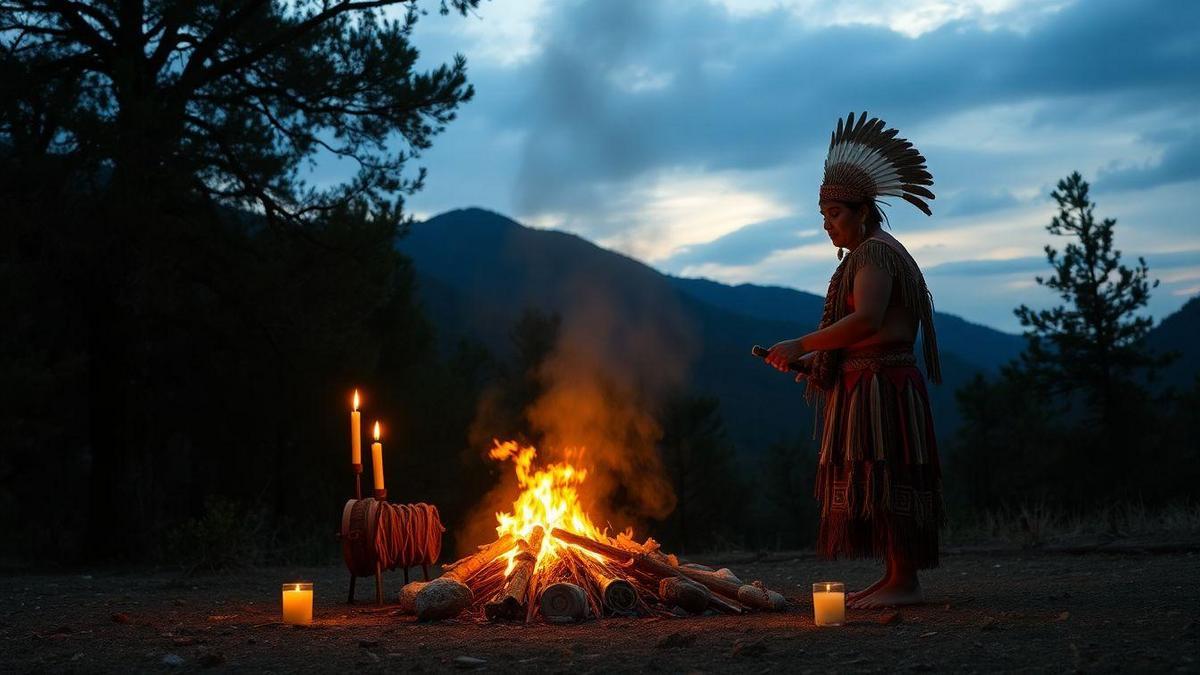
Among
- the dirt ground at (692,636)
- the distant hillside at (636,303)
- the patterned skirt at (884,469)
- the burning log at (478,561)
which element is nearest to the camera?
the dirt ground at (692,636)

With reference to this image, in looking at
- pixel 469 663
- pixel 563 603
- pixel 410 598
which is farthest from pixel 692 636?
pixel 410 598

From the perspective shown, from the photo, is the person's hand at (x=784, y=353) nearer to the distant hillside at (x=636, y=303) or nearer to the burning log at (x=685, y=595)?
the burning log at (x=685, y=595)

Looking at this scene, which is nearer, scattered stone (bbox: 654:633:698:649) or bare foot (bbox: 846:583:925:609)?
scattered stone (bbox: 654:633:698:649)

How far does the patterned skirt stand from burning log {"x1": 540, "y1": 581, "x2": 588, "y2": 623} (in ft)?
3.89

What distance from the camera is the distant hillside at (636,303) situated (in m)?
15.7

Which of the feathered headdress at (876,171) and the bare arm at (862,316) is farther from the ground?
the feathered headdress at (876,171)

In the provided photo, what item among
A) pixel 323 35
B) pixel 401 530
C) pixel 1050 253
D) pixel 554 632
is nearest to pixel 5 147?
pixel 323 35

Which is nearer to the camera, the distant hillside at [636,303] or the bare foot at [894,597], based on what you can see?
the bare foot at [894,597]

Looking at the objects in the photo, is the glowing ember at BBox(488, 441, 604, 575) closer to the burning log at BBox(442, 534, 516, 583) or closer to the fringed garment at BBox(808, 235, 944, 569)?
the burning log at BBox(442, 534, 516, 583)

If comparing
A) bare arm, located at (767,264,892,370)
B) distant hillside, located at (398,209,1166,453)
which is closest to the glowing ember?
bare arm, located at (767,264,892,370)

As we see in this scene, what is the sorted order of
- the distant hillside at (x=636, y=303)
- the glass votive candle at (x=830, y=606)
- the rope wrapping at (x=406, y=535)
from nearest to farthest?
1. the glass votive candle at (x=830, y=606)
2. the rope wrapping at (x=406, y=535)
3. the distant hillside at (x=636, y=303)

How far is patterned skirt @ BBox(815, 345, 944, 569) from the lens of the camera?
4.89 meters

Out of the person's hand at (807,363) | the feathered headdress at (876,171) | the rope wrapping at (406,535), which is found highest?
the feathered headdress at (876,171)

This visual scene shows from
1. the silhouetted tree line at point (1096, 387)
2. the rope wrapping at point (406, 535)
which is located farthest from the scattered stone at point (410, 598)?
the silhouetted tree line at point (1096, 387)
